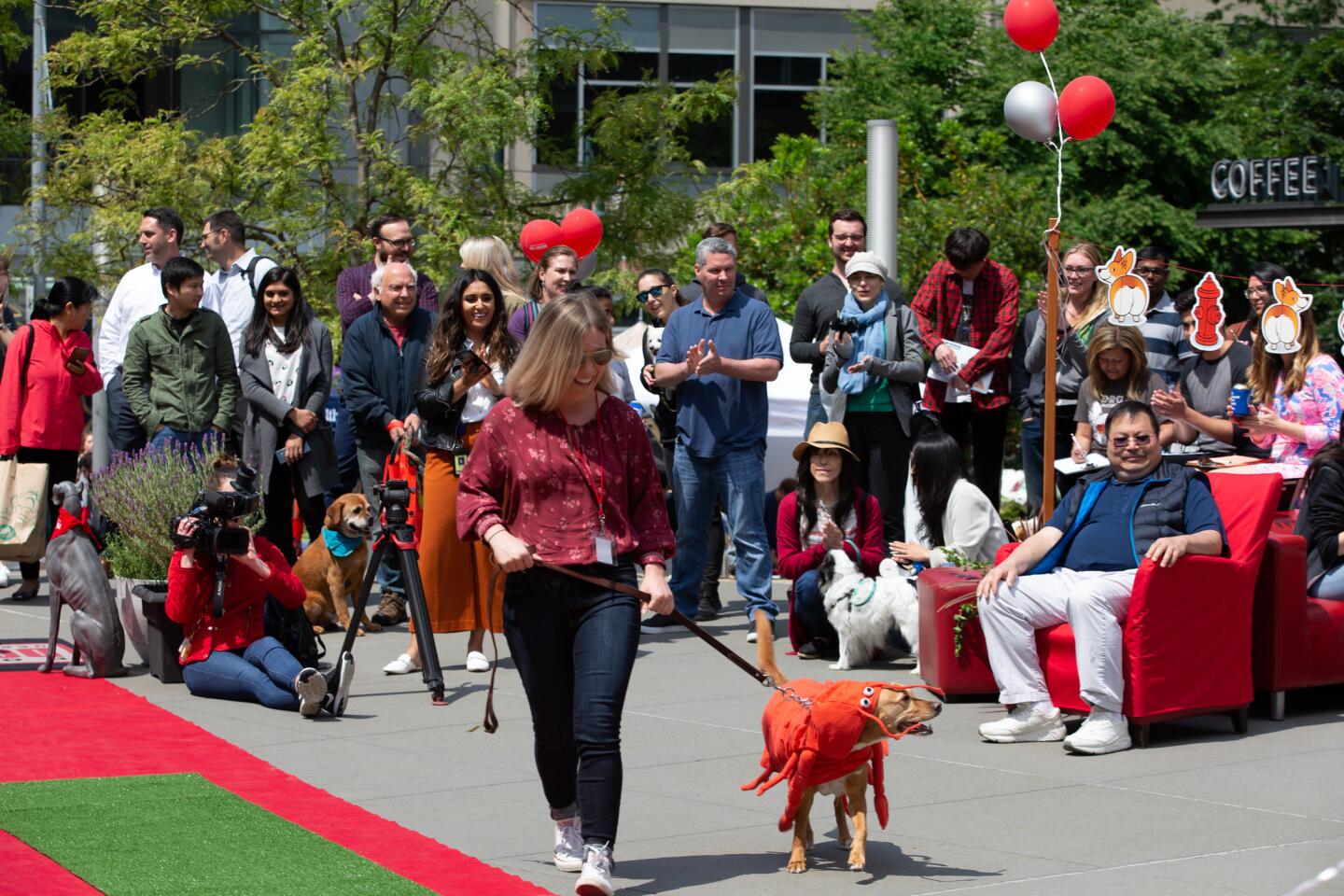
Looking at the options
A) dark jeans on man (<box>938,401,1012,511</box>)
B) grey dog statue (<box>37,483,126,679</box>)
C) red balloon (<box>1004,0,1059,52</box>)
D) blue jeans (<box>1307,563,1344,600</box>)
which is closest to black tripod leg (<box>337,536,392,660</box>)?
grey dog statue (<box>37,483,126,679</box>)

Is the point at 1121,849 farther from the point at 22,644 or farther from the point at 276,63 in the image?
the point at 276,63

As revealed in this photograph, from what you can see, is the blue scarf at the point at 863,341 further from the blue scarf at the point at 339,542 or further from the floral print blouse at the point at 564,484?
the floral print blouse at the point at 564,484

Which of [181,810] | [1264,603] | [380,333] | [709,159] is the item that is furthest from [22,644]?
[709,159]

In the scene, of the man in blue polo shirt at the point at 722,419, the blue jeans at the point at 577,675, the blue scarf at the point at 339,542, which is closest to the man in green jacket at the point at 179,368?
the blue scarf at the point at 339,542

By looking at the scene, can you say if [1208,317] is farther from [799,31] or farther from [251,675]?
[799,31]

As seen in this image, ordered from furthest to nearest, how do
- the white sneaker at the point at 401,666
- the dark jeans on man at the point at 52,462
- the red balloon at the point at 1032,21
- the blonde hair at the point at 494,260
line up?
the dark jeans on man at the point at 52,462
the red balloon at the point at 1032,21
the blonde hair at the point at 494,260
the white sneaker at the point at 401,666

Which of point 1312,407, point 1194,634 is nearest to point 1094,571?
point 1194,634

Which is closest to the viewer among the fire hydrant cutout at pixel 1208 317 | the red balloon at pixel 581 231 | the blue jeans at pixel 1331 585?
the blue jeans at pixel 1331 585

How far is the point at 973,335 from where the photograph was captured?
1099cm

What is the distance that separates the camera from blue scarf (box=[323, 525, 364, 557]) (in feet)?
34.3

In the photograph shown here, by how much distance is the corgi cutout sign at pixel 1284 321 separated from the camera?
10359 mm

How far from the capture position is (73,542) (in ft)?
30.4

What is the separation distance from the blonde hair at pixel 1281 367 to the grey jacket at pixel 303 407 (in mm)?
5597

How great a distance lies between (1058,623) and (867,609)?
5.31ft
